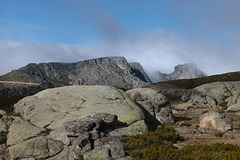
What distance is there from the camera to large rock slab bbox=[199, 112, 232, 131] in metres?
20.3

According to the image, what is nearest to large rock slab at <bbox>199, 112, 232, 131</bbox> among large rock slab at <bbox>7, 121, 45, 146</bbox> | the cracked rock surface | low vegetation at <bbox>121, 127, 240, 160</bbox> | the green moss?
the cracked rock surface

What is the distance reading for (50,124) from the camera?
1600 cm

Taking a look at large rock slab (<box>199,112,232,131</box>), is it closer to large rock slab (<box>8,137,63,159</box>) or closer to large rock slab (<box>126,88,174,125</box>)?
large rock slab (<box>126,88,174,125</box>)

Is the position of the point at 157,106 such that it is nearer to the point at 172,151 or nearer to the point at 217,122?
the point at 217,122

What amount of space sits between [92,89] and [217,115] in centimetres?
1587

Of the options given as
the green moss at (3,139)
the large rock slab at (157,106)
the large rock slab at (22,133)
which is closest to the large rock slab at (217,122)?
the large rock slab at (157,106)

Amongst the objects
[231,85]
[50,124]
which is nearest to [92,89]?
[50,124]

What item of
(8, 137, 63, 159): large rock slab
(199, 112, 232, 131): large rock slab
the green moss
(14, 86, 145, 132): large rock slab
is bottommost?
(199, 112, 232, 131): large rock slab

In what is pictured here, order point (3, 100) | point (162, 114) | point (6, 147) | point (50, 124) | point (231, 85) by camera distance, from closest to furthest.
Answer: point (6, 147) < point (50, 124) < point (162, 114) < point (231, 85) < point (3, 100)

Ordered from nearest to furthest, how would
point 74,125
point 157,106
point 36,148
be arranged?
point 36,148 → point 74,125 → point 157,106

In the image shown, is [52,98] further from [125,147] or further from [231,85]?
[231,85]

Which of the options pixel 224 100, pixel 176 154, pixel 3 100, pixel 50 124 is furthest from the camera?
pixel 3 100

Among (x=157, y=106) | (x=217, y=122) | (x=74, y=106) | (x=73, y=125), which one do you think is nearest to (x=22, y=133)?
(x=73, y=125)

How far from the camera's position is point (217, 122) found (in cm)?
2088
